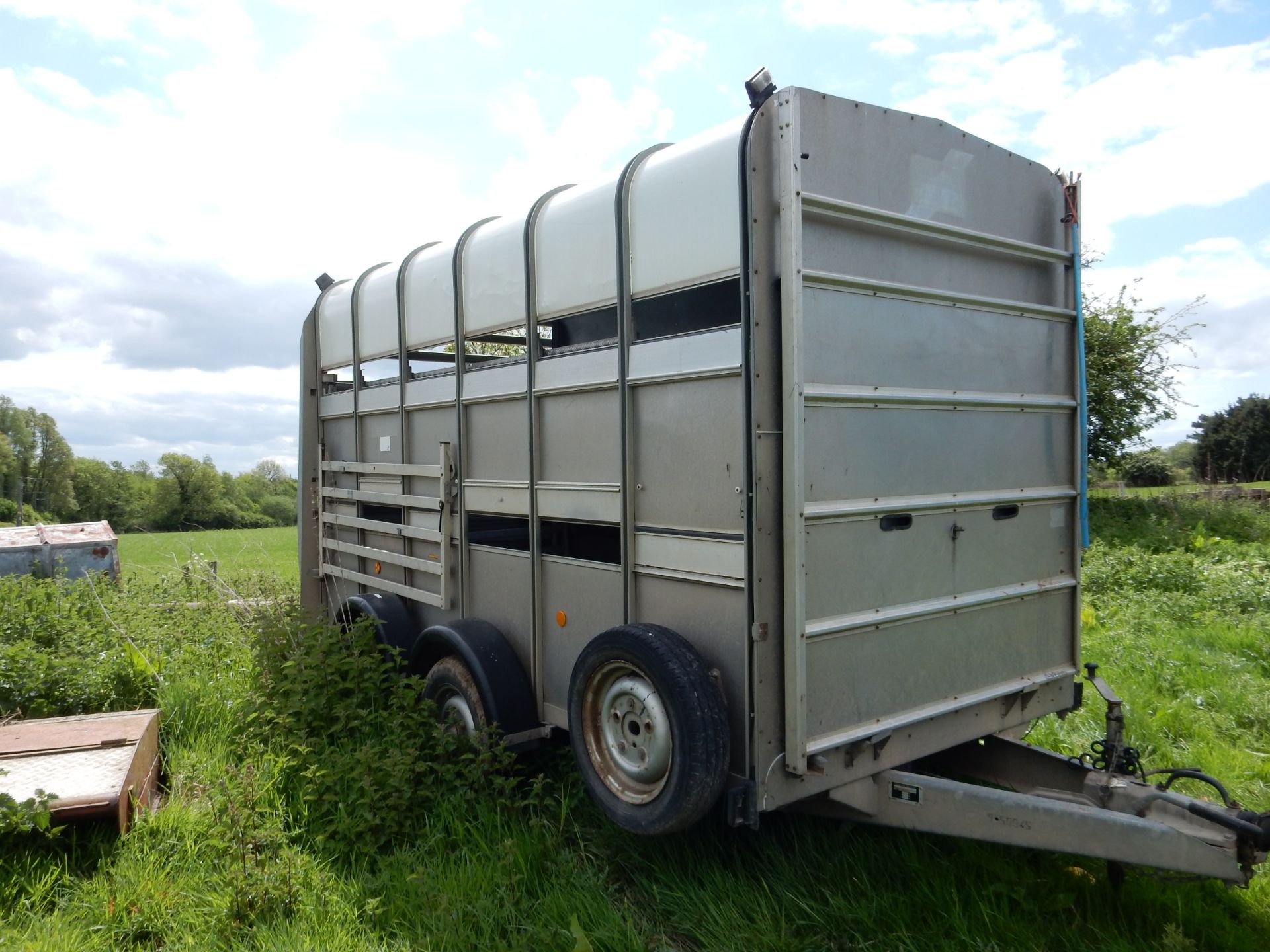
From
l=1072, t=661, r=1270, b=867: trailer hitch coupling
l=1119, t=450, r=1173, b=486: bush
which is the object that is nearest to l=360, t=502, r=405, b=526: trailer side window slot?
l=1072, t=661, r=1270, b=867: trailer hitch coupling

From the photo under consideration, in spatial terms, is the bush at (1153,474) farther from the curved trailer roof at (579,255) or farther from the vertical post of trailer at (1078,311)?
the curved trailer roof at (579,255)

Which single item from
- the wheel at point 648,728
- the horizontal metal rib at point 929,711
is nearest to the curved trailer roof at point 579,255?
the wheel at point 648,728

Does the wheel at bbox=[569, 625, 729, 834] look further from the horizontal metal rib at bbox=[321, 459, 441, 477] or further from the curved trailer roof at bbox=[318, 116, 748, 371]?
the horizontal metal rib at bbox=[321, 459, 441, 477]

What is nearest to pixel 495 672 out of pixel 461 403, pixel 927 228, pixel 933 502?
pixel 461 403

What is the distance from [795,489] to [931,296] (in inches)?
46.2

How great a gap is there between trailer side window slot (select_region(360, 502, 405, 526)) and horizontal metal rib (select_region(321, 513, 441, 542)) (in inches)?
1.6

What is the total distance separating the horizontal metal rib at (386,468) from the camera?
5.09 metres

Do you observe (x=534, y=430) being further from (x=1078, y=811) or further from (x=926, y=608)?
(x=1078, y=811)

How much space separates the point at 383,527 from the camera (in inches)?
222

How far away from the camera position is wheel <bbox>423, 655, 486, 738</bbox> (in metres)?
4.33

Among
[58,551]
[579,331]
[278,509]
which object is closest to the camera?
[579,331]

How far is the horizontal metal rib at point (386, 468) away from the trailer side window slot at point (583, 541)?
3.55 ft

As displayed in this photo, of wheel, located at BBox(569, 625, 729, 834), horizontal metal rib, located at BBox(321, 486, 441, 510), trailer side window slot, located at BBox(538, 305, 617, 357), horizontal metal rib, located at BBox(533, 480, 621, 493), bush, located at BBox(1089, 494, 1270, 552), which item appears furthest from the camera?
bush, located at BBox(1089, 494, 1270, 552)

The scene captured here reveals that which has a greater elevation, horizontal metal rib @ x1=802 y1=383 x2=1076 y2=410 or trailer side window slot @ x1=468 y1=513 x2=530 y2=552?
horizontal metal rib @ x1=802 y1=383 x2=1076 y2=410
